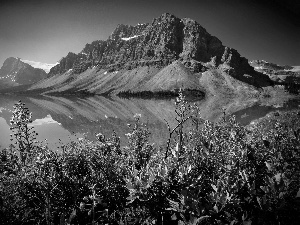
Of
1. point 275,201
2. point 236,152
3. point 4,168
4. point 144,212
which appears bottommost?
point 4,168

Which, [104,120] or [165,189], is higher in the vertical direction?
[104,120]

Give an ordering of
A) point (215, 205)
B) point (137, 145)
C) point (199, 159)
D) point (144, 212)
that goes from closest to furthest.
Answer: point (215, 205), point (144, 212), point (199, 159), point (137, 145)

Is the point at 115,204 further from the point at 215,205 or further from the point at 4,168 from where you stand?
the point at 4,168

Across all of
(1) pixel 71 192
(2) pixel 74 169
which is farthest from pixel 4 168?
(1) pixel 71 192

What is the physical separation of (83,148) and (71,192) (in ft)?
15.2

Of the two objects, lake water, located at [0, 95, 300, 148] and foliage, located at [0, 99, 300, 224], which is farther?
lake water, located at [0, 95, 300, 148]

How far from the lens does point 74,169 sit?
1339 cm

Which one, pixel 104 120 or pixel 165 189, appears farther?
pixel 104 120

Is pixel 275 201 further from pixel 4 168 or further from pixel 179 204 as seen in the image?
pixel 4 168

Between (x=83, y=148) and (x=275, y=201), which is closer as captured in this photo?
(x=275, y=201)

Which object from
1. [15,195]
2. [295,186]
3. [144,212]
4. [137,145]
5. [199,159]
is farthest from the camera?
[137,145]

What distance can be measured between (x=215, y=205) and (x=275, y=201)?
6.04 feet

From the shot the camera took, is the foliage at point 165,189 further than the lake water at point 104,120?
No

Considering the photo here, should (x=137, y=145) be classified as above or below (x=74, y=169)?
above
